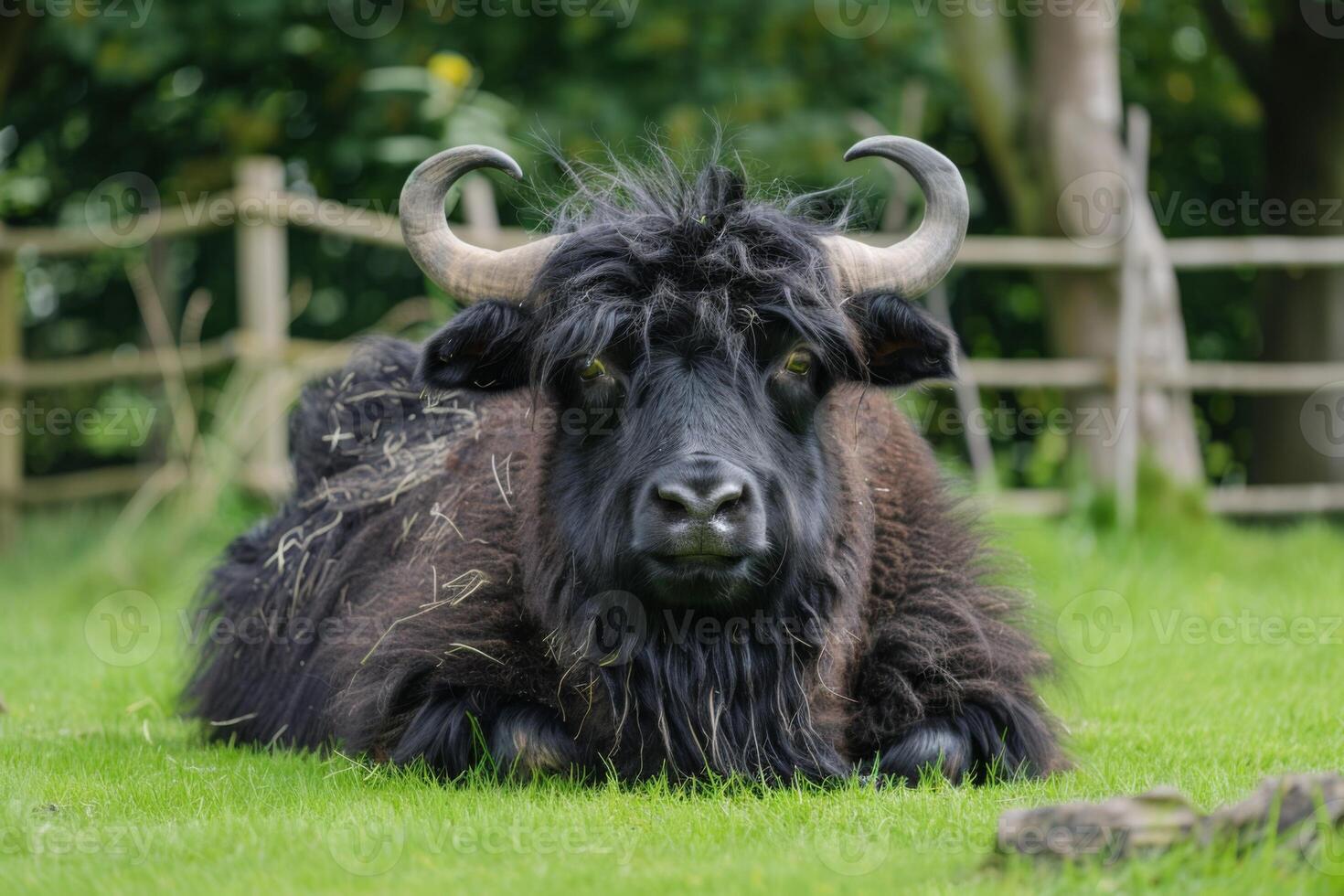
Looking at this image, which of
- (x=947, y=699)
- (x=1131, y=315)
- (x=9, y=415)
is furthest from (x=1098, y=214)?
(x=9, y=415)

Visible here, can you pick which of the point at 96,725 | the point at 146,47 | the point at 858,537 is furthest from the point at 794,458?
the point at 146,47

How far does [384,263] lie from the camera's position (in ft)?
53.1

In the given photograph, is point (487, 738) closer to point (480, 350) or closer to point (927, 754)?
point (480, 350)

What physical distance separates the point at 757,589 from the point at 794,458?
465 mm

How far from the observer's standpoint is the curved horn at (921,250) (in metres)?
5.16

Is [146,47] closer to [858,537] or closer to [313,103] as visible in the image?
[313,103]

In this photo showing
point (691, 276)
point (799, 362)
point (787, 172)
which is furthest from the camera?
point (787, 172)

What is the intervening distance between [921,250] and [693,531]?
A: 1523 millimetres

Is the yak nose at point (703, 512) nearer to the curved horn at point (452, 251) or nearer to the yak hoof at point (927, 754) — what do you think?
the yak hoof at point (927, 754)

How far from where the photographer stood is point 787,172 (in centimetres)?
1245

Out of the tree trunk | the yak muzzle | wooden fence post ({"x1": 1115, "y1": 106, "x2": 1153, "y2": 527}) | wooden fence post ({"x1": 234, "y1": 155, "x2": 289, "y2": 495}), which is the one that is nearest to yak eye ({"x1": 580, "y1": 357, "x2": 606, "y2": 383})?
the yak muzzle

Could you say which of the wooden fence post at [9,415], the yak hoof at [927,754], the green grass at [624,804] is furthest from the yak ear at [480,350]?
the wooden fence post at [9,415]

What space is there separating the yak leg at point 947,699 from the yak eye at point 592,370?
1.35 meters

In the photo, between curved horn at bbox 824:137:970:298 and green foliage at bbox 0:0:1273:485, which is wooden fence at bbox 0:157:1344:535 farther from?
curved horn at bbox 824:137:970:298
